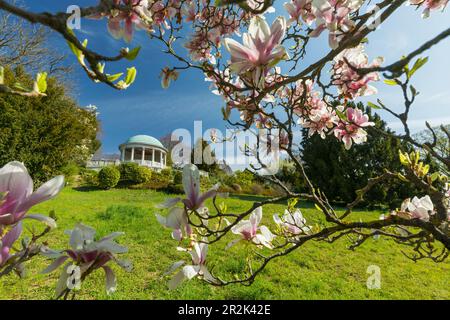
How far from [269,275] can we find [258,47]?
3.62m

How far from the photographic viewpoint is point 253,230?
1125 mm

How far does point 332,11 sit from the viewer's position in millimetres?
792

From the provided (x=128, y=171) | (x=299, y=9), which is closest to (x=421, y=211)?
(x=299, y=9)

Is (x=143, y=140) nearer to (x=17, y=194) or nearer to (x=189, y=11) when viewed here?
(x=189, y=11)

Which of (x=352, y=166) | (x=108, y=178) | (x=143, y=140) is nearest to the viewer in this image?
(x=352, y=166)

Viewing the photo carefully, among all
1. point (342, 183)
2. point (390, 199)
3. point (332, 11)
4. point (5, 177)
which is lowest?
point (5, 177)

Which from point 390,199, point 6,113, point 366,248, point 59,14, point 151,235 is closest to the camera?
point 59,14

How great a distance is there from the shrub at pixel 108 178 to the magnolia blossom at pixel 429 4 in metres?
13.4

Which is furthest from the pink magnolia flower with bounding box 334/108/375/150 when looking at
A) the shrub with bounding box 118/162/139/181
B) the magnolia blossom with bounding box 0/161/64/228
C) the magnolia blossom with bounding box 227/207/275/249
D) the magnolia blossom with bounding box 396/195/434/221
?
the shrub with bounding box 118/162/139/181

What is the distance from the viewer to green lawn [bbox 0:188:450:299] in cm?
310

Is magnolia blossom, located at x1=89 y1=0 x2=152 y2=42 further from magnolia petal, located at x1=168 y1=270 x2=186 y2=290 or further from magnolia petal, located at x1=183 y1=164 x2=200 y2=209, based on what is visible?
magnolia petal, located at x1=168 y1=270 x2=186 y2=290

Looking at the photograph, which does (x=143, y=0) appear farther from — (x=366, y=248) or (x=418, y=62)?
(x=366, y=248)

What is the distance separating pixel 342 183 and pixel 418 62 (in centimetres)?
1246

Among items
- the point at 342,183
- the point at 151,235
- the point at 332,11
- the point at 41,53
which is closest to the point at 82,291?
the point at 151,235
